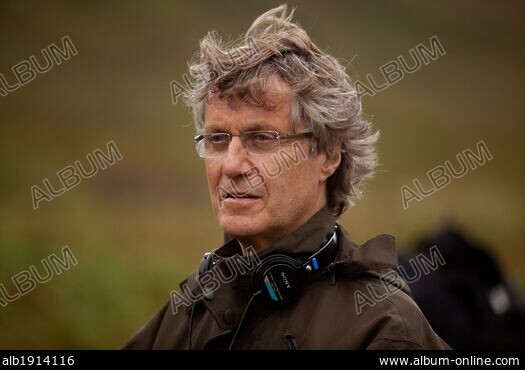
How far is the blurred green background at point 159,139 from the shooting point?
751 centimetres

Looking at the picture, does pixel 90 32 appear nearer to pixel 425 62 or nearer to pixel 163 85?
pixel 163 85

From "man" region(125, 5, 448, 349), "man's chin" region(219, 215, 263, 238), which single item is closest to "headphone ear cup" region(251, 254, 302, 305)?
"man" region(125, 5, 448, 349)

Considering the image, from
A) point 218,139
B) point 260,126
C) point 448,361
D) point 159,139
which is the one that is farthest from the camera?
point 159,139

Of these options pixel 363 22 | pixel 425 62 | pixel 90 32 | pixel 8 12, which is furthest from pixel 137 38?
pixel 425 62

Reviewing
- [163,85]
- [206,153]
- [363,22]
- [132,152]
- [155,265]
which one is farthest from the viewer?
[363,22]

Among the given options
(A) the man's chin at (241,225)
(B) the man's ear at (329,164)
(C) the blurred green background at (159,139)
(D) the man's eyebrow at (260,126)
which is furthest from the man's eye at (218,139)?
(C) the blurred green background at (159,139)

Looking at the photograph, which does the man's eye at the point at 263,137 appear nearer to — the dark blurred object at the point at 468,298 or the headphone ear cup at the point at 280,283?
the headphone ear cup at the point at 280,283

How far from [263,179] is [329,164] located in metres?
0.31

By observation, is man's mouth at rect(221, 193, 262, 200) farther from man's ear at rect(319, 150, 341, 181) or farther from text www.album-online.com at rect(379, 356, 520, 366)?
text www.album-online.com at rect(379, 356, 520, 366)

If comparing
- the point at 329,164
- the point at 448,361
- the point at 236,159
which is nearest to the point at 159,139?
the point at 329,164

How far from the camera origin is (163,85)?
9.43 metres

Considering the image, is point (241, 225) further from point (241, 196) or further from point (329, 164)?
point (329, 164)

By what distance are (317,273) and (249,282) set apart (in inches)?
9.2

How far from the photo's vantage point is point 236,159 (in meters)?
2.79
